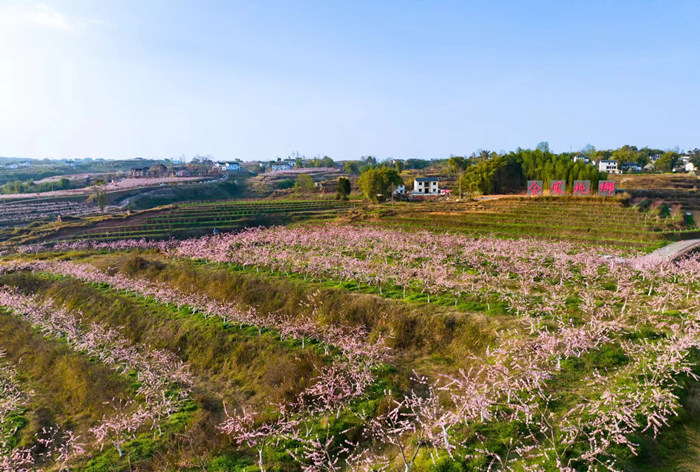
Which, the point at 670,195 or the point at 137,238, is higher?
the point at 670,195

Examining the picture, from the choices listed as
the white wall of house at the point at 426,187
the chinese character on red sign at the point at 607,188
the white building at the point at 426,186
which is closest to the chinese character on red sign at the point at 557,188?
the chinese character on red sign at the point at 607,188

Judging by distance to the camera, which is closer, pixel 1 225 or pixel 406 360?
pixel 406 360

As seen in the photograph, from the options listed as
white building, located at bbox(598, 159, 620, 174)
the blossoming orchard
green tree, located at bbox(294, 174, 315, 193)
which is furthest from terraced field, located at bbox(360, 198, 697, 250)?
white building, located at bbox(598, 159, 620, 174)

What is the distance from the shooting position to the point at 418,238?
4312cm

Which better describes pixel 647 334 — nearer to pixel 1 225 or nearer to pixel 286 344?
pixel 286 344

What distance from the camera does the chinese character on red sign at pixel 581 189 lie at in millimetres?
67125

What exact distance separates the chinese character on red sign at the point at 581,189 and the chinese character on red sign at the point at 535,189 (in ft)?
29.7

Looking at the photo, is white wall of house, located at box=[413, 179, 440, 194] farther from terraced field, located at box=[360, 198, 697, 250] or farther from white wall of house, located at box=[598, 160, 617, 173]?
white wall of house, located at box=[598, 160, 617, 173]

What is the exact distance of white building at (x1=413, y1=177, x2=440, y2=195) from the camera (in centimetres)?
10044

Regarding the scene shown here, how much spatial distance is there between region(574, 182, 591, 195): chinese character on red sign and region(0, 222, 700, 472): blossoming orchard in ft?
122

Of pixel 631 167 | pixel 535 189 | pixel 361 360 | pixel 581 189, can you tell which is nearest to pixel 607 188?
pixel 581 189

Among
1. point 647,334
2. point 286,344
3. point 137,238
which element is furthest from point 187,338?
point 137,238

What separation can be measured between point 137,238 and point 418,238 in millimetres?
42165

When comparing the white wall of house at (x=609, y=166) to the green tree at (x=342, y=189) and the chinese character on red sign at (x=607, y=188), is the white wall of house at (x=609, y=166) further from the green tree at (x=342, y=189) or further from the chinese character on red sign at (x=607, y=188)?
the green tree at (x=342, y=189)
